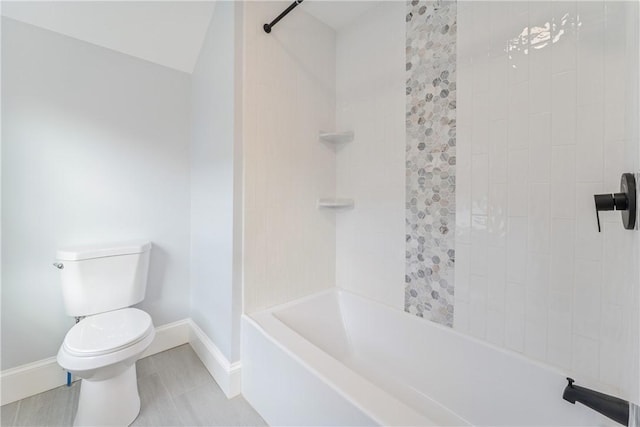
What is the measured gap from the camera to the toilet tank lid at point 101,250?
1.44m

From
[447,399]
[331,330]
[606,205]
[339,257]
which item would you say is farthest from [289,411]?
[606,205]

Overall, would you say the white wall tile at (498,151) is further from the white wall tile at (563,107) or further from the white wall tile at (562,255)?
the white wall tile at (562,255)

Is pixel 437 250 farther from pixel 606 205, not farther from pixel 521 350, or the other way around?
pixel 606 205

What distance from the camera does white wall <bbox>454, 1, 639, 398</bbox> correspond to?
0.94 m

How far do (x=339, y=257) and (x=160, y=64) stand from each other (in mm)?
1840

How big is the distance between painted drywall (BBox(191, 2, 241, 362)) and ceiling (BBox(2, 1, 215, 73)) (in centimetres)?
11

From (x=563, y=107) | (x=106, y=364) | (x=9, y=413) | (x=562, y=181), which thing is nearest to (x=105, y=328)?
(x=106, y=364)

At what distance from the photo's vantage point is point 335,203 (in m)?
1.80

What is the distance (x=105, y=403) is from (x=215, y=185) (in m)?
1.20

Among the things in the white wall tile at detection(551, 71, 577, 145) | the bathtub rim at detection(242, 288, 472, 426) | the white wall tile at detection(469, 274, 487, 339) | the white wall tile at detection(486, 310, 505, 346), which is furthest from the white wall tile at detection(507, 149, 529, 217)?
the bathtub rim at detection(242, 288, 472, 426)

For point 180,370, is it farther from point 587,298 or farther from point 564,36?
point 564,36

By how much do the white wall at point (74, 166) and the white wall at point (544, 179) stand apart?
1904 mm

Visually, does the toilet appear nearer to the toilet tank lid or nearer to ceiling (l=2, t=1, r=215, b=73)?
the toilet tank lid

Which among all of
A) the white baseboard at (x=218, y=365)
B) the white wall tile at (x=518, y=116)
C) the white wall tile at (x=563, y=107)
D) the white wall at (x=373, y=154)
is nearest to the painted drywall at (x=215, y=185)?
the white baseboard at (x=218, y=365)
